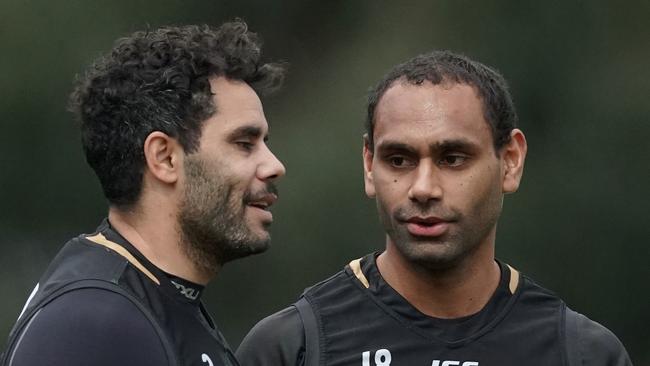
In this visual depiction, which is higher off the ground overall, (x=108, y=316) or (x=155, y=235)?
(x=155, y=235)

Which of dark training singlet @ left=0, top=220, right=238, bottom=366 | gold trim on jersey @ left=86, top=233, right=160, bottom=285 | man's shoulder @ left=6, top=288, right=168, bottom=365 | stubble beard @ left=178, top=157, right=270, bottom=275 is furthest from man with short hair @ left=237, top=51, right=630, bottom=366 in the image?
man's shoulder @ left=6, top=288, right=168, bottom=365

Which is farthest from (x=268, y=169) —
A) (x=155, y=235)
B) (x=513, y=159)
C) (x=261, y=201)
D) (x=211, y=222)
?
(x=513, y=159)

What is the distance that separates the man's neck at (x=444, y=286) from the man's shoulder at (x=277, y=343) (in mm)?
317

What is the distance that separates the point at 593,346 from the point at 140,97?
1413 mm

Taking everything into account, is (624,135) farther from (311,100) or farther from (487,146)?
(487,146)

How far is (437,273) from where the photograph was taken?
4.27 meters

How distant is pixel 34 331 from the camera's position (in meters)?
3.38

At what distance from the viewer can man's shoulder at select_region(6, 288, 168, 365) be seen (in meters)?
3.35

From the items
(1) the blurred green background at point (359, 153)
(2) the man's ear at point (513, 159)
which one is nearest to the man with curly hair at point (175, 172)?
(2) the man's ear at point (513, 159)

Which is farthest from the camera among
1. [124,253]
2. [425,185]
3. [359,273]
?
[359,273]

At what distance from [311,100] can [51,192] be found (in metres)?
1.95

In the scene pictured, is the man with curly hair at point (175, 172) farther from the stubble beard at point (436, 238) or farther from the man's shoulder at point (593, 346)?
the man's shoulder at point (593, 346)

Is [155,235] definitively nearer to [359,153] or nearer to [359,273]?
[359,273]

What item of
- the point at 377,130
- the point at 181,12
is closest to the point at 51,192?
the point at 181,12
